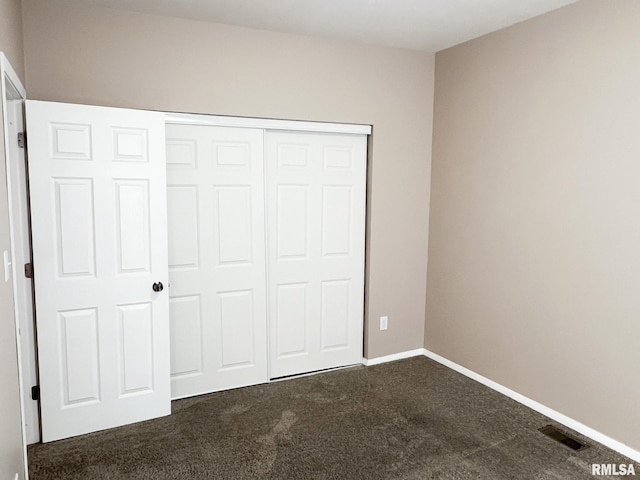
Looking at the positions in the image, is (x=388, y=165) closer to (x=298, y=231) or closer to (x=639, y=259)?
(x=298, y=231)

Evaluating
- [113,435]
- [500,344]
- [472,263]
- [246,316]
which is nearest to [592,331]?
[500,344]

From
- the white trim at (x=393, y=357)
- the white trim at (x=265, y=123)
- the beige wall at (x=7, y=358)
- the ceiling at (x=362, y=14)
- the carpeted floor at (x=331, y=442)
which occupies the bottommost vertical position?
the carpeted floor at (x=331, y=442)

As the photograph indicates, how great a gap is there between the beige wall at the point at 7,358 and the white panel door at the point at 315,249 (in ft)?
5.71

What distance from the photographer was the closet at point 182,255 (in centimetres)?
267

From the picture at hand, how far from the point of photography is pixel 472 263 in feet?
11.9

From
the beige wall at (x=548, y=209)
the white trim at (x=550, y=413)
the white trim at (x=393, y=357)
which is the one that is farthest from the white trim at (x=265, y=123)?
the white trim at (x=550, y=413)

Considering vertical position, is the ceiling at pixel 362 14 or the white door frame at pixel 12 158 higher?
the ceiling at pixel 362 14

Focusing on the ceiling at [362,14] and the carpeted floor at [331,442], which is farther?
the ceiling at [362,14]

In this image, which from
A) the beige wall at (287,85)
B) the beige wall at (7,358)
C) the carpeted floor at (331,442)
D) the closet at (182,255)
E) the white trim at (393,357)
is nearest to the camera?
the beige wall at (7,358)

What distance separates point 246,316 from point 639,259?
260 centimetres

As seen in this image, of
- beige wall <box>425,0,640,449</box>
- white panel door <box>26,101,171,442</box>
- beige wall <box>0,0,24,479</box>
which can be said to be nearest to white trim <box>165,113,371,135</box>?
white panel door <box>26,101,171,442</box>

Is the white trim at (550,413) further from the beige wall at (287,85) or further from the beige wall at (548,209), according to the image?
the beige wall at (287,85)

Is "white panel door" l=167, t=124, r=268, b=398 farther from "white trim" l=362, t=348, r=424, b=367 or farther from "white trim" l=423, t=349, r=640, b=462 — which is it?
"white trim" l=423, t=349, r=640, b=462

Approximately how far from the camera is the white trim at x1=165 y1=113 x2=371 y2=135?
10.2 ft
